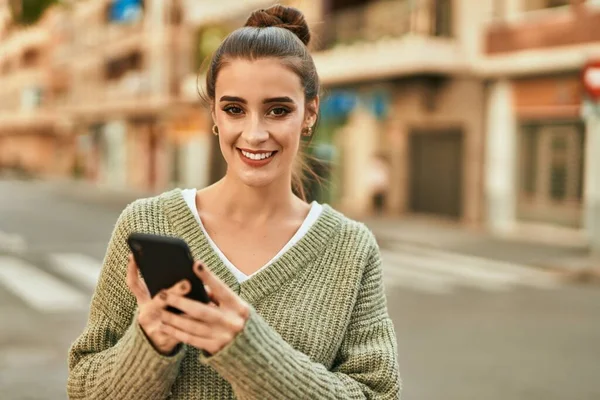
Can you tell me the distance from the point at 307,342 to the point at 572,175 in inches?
627

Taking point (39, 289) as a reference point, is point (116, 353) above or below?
above

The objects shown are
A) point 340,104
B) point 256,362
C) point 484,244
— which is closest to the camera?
point 256,362

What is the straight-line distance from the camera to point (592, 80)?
12164 mm

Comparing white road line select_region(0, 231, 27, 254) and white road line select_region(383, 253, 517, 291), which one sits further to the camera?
white road line select_region(0, 231, 27, 254)

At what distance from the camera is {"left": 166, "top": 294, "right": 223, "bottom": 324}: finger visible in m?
1.37

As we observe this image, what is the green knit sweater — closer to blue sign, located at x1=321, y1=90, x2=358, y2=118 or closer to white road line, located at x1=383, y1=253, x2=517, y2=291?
white road line, located at x1=383, y1=253, x2=517, y2=291

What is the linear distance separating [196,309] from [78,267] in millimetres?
10997

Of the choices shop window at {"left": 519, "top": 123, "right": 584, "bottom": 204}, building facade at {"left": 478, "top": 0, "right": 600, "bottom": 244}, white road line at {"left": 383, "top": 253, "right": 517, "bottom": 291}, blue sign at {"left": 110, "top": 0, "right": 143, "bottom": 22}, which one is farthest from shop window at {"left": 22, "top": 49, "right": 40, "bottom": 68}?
white road line at {"left": 383, "top": 253, "right": 517, "bottom": 291}

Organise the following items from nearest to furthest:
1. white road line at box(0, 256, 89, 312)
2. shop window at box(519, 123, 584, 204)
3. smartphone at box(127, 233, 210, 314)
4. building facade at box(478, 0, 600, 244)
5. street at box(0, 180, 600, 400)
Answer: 1. smartphone at box(127, 233, 210, 314)
2. street at box(0, 180, 600, 400)
3. white road line at box(0, 256, 89, 312)
4. building facade at box(478, 0, 600, 244)
5. shop window at box(519, 123, 584, 204)

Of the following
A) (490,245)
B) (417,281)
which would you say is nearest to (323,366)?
(417,281)

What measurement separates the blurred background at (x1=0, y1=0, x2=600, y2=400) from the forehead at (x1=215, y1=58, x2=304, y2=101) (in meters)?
0.33

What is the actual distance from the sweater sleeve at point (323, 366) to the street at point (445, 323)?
3963 mm

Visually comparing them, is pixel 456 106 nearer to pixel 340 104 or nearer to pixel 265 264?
pixel 340 104

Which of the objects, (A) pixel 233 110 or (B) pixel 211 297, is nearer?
(B) pixel 211 297
